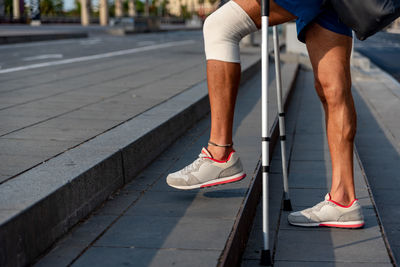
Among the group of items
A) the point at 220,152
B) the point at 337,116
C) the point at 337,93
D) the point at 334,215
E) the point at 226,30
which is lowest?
the point at 334,215

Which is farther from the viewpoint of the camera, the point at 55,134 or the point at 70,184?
the point at 55,134

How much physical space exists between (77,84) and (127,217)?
4.89 meters

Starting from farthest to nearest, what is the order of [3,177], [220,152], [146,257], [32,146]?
[32,146]
[220,152]
[3,177]
[146,257]

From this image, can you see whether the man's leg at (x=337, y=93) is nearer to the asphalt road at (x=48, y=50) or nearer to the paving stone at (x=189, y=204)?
the paving stone at (x=189, y=204)

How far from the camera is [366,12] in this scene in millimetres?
2883

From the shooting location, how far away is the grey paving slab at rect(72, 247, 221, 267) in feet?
8.18

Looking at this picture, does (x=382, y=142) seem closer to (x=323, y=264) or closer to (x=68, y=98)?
(x=68, y=98)

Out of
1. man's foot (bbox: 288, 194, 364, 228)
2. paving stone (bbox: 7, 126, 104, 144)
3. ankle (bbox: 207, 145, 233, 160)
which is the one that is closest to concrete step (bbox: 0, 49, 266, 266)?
paving stone (bbox: 7, 126, 104, 144)

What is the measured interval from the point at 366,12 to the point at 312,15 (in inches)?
9.6

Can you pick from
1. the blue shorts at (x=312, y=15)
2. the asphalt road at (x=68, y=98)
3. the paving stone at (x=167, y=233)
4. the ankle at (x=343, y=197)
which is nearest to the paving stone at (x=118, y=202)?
the paving stone at (x=167, y=233)

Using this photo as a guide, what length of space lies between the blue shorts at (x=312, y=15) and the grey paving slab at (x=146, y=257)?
1147 millimetres

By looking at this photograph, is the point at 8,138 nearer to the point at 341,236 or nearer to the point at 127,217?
the point at 127,217

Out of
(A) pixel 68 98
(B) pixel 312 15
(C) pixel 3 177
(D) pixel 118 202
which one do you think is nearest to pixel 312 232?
(D) pixel 118 202

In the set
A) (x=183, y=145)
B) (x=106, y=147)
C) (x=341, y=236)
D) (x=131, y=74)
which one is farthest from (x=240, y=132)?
(x=131, y=74)
